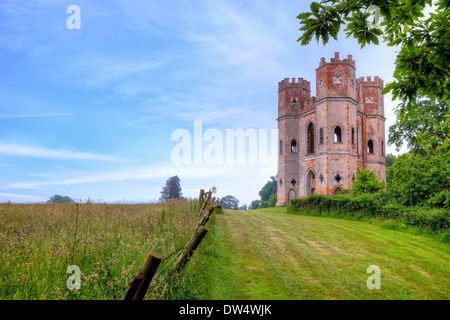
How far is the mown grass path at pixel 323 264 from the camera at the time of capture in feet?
20.8

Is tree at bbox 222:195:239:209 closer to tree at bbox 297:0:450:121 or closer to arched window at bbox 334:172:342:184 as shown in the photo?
arched window at bbox 334:172:342:184

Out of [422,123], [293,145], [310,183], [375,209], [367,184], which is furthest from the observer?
[293,145]

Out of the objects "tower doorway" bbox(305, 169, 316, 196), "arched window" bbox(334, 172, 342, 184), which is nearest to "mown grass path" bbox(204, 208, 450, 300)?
"arched window" bbox(334, 172, 342, 184)

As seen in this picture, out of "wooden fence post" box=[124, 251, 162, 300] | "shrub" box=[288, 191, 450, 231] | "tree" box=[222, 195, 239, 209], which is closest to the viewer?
"wooden fence post" box=[124, 251, 162, 300]

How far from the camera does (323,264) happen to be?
27.4 ft

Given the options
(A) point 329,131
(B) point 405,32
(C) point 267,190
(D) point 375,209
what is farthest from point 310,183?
(C) point 267,190

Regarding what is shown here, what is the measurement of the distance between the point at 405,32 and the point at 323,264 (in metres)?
6.00

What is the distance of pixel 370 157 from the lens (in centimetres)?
3744

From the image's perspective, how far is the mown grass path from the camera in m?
6.34

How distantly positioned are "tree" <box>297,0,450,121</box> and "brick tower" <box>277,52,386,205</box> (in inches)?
1063

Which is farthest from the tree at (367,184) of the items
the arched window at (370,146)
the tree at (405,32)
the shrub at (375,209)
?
the tree at (405,32)

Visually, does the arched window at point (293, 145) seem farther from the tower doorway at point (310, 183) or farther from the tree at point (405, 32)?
the tree at point (405, 32)

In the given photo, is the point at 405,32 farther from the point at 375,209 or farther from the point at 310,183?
Result: the point at 310,183

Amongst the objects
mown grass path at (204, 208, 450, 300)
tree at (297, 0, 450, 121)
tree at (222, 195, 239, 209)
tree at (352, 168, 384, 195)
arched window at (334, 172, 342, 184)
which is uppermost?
tree at (297, 0, 450, 121)
